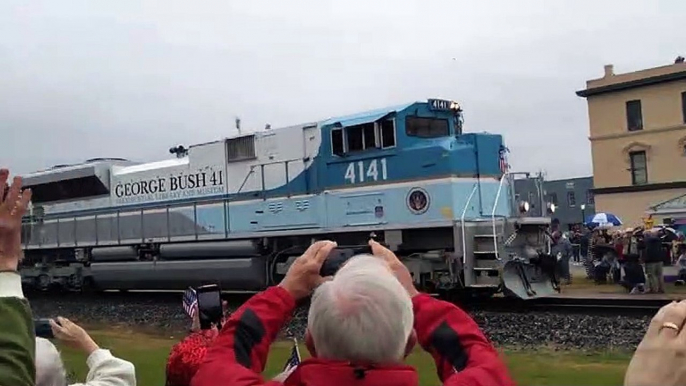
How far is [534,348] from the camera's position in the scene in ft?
34.4

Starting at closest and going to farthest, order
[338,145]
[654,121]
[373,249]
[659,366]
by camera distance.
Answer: [659,366] → [373,249] → [338,145] → [654,121]

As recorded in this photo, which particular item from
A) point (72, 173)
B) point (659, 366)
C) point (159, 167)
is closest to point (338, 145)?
point (159, 167)

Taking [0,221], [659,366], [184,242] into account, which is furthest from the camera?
[184,242]

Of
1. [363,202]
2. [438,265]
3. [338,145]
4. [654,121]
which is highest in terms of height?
[654,121]

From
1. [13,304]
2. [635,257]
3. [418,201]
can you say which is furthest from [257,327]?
[635,257]

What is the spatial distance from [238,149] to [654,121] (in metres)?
26.8

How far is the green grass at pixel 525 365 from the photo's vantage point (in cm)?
778

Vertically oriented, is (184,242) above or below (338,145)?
below

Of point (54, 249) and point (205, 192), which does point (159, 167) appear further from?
point (54, 249)

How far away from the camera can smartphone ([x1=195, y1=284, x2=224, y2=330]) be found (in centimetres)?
376

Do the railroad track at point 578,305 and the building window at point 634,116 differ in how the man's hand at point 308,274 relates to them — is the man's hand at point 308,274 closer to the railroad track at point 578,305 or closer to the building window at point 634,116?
the railroad track at point 578,305

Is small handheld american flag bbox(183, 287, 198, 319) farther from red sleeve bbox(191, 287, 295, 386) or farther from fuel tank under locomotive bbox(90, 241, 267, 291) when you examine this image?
fuel tank under locomotive bbox(90, 241, 267, 291)

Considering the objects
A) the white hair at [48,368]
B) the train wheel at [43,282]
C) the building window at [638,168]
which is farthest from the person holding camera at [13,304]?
the building window at [638,168]

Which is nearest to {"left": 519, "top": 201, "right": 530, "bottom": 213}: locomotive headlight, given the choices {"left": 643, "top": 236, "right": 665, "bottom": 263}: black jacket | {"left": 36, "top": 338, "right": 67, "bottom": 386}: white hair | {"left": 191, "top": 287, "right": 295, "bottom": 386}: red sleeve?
{"left": 643, "top": 236, "right": 665, "bottom": 263}: black jacket
